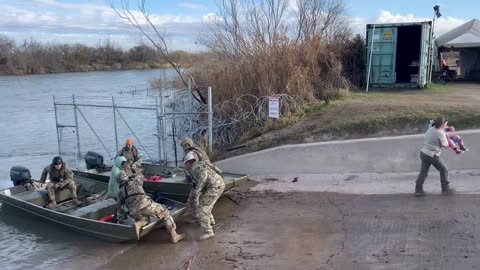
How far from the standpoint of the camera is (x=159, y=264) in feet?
25.6

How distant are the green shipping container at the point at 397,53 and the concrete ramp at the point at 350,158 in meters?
8.83

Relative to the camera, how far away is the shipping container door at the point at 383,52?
64.2 feet

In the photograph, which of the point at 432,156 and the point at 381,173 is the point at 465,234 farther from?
the point at 381,173

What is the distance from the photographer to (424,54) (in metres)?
19.6

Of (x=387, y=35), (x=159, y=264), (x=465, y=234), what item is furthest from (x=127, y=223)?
(x=387, y=35)

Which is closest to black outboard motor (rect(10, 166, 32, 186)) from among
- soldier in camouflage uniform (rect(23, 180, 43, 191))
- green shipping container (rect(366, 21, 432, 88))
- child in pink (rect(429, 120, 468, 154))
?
soldier in camouflage uniform (rect(23, 180, 43, 191))

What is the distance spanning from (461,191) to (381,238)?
285 centimetres

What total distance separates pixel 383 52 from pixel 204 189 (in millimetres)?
13211

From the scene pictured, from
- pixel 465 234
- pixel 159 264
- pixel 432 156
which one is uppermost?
pixel 432 156

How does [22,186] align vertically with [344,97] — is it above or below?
below

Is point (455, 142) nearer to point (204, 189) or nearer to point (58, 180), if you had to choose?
point (204, 189)

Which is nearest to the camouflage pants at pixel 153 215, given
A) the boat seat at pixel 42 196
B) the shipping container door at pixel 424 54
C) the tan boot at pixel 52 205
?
the tan boot at pixel 52 205

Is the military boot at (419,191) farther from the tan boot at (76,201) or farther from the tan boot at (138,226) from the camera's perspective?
the tan boot at (76,201)

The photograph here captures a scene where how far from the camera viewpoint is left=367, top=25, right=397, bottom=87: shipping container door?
19.6 meters
